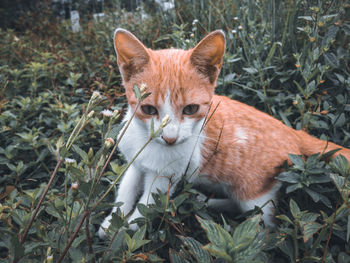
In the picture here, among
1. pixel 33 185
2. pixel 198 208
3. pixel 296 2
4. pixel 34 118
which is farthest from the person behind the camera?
pixel 296 2

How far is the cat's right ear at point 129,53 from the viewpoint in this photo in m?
1.31

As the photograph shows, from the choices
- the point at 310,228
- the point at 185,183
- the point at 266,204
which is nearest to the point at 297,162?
the point at 266,204

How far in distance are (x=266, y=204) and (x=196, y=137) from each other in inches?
20.9

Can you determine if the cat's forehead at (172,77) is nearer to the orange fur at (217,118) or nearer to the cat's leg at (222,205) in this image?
the orange fur at (217,118)

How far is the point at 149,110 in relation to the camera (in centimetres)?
137

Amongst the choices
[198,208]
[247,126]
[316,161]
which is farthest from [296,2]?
[198,208]

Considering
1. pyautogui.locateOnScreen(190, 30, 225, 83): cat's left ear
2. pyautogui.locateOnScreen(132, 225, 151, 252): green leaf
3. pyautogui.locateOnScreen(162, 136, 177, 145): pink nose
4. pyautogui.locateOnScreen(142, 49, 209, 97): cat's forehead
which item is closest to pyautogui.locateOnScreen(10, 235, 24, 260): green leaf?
pyautogui.locateOnScreen(132, 225, 151, 252): green leaf

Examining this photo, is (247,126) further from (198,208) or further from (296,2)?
(296,2)

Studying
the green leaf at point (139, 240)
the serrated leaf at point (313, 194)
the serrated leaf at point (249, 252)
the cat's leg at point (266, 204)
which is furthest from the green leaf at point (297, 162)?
the green leaf at point (139, 240)

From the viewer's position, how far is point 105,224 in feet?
4.87

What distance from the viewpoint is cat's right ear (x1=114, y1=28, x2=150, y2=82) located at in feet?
4.31

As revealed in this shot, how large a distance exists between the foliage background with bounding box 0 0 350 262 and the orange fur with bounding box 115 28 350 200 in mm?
169

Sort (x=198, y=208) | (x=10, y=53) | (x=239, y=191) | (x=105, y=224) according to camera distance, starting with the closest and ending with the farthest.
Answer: (x=198, y=208) < (x=105, y=224) < (x=239, y=191) < (x=10, y=53)

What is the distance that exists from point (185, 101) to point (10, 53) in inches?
109
